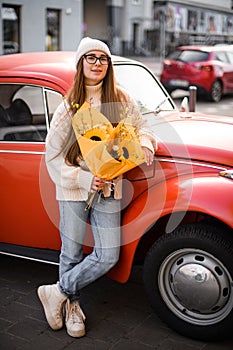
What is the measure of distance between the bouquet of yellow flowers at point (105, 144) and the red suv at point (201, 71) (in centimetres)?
1391

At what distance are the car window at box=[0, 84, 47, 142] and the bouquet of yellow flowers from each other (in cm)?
112

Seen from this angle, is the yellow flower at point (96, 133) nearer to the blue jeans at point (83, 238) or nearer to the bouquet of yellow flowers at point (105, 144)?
the bouquet of yellow flowers at point (105, 144)

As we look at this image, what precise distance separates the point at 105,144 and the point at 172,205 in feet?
1.94

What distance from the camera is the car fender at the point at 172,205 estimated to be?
331cm

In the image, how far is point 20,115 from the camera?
15.9ft

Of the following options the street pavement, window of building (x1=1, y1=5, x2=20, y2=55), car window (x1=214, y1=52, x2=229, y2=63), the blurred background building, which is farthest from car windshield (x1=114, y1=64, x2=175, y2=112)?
the blurred background building

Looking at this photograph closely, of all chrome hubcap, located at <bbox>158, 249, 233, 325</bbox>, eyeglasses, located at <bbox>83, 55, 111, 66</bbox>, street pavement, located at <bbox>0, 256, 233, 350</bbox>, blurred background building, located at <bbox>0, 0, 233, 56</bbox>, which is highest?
blurred background building, located at <bbox>0, 0, 233, 56</bbox>

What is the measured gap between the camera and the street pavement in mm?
3492

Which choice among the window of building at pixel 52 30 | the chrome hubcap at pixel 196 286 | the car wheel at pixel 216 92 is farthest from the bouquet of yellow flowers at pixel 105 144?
the window of building at pixel 52 30

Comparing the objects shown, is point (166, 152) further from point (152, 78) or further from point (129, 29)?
point (129, 29)

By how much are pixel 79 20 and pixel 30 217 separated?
2411cm

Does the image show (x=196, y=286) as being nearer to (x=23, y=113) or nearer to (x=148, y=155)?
(x=148, y=155)

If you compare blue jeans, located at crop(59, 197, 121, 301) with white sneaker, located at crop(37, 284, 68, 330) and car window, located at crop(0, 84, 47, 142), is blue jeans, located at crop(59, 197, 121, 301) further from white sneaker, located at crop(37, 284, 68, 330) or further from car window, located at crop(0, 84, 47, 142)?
car window, located at crop(0, 84, 47, 142)

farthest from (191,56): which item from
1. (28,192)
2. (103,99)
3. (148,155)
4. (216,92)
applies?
(148,155)
